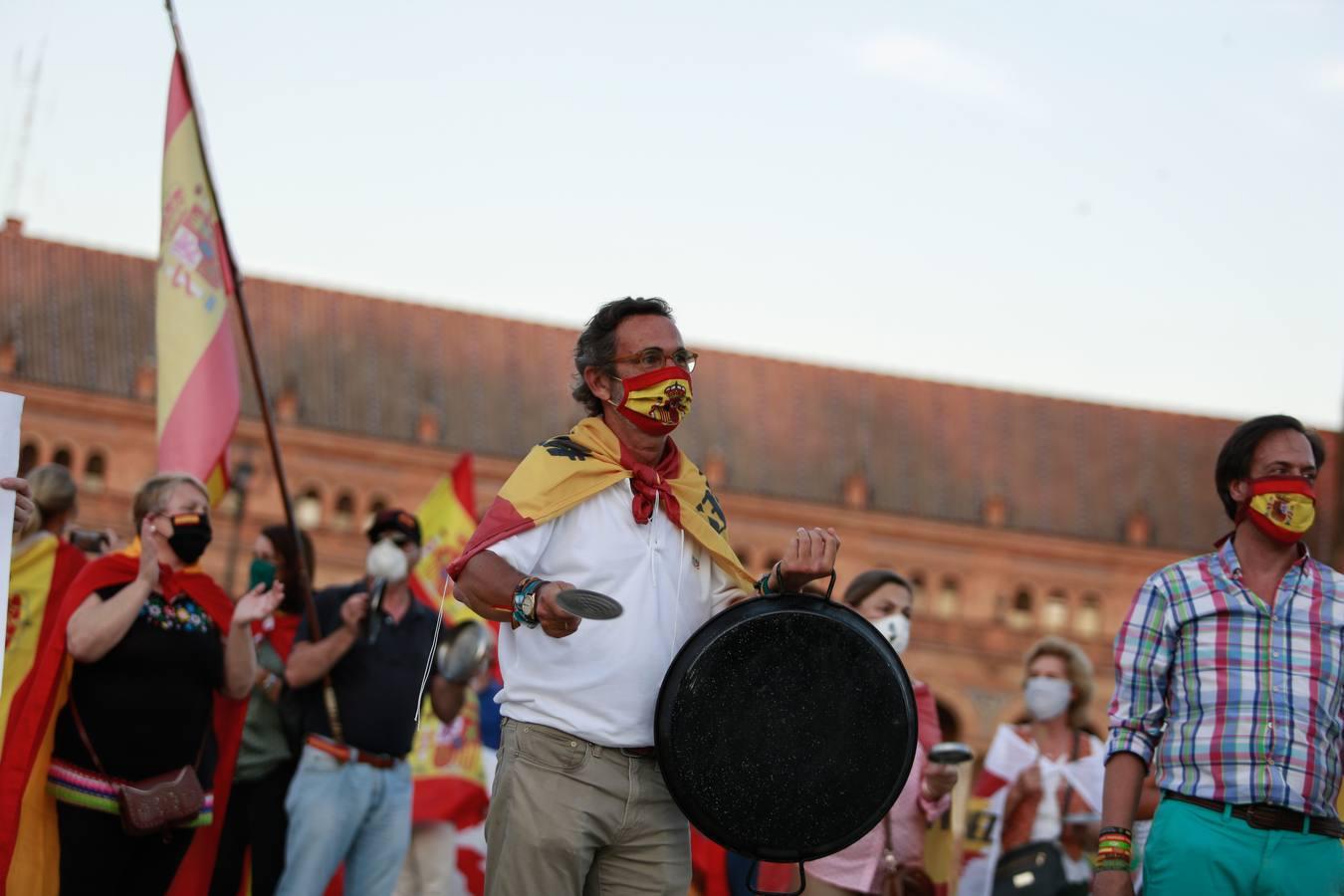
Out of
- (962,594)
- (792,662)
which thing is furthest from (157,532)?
(962,594)

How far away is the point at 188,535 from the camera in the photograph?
5.09m

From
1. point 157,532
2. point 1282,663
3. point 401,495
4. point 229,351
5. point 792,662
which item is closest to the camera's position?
point 792,662

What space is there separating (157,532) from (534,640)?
1.91 m

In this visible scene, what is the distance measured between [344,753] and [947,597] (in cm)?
4254

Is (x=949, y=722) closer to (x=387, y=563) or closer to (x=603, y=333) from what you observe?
(x=387, y=563)

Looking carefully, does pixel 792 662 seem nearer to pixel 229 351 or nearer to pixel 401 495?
pixel 229 351

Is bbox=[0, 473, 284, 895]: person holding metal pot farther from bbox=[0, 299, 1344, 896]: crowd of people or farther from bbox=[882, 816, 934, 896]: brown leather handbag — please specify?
bbox=[882, 816, 934, 896]: brown leather handbag

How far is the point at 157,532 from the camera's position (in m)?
5.11

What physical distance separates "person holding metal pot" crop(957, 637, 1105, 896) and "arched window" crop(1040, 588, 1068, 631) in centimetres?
4140

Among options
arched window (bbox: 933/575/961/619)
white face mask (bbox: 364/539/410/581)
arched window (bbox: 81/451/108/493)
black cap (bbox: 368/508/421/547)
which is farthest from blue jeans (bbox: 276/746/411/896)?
arched window (bbox: 933/575/961/619)

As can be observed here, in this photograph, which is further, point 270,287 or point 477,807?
point 270,287

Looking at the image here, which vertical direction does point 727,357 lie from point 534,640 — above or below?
above

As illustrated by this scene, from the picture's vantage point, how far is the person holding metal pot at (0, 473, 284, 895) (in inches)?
192

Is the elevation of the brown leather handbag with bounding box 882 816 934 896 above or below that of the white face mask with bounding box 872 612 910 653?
below
